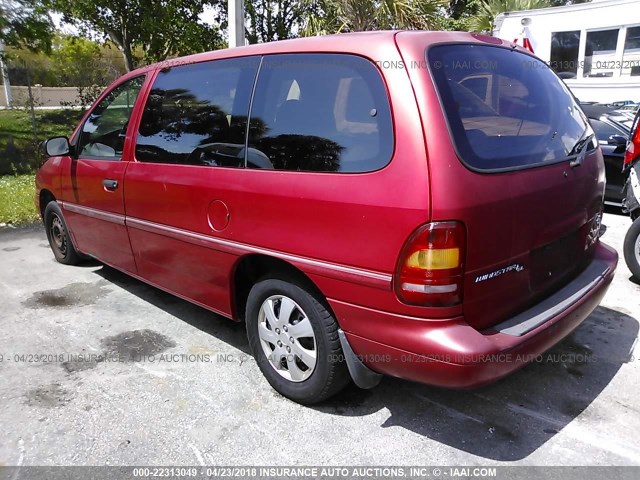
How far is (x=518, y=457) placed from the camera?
7.97 feet

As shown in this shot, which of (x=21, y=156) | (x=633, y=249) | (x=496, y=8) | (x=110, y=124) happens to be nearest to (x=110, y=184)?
(x=110, y=124)

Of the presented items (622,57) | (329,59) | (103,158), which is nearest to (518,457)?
(329,59)

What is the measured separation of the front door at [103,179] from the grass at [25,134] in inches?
291

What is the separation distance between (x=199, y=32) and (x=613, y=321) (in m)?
11.8

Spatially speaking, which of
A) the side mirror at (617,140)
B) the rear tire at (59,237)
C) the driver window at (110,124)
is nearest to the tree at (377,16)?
the side mirror at (617,140)

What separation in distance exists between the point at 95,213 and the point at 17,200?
15.9 ft

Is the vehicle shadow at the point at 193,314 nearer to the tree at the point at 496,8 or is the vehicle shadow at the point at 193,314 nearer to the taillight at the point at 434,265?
the taillight at the point at 434,265

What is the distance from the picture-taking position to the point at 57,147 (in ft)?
14.5

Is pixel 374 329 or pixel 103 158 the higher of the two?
pixel 103 158

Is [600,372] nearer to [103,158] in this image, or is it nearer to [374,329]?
[374,329]

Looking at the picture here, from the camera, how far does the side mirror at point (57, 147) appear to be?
4383mm

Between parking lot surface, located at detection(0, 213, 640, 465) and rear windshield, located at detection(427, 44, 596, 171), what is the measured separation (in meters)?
1.35

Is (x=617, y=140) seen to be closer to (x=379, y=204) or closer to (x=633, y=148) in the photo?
(x=633, y=148)

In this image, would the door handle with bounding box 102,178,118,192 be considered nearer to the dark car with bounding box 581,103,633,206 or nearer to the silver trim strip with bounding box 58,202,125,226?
the silver trim strip with bounding box 58,202,125,226
